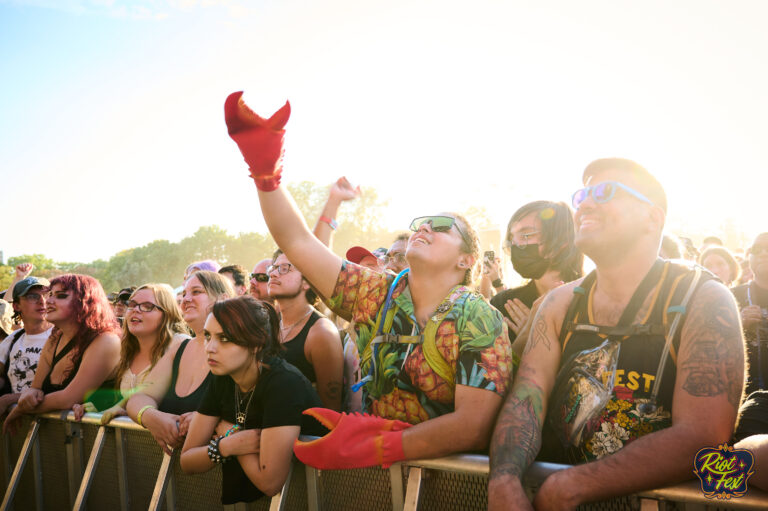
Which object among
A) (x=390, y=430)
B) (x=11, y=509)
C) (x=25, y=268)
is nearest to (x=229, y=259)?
(x=25, y=268)

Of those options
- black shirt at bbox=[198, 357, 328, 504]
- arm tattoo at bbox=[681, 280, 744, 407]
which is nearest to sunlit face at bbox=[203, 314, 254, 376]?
black shirt at bbox=[198, 357, 328, 504]

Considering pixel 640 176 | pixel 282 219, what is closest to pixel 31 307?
pixel 282 219

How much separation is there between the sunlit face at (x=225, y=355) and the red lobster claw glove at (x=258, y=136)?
1.04 meters

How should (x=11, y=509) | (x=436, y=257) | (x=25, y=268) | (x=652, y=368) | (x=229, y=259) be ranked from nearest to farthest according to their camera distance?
(x=652, y=368)
(x=436, y=257)
(x=11, y=509)
(x=25, y=268)
(x=229, y=259)

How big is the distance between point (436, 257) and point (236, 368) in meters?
1.28

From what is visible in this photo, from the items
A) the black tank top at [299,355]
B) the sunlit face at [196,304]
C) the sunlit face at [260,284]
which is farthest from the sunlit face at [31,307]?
the black tank top at [299,355]

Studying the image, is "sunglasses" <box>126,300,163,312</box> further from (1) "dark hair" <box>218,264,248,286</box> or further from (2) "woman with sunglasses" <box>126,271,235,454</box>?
(1) "dark hair" <box>218,264,248,286</box>

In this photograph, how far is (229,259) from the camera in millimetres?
46188

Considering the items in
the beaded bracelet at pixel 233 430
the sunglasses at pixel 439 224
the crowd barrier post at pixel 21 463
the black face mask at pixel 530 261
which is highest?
the sunglasses at pixel 439 224

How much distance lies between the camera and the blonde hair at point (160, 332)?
14.3ft

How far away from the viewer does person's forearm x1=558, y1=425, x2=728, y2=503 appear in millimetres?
1833

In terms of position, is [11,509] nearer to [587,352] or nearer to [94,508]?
[94,508]

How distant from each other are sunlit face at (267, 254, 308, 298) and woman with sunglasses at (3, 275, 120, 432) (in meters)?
1.69

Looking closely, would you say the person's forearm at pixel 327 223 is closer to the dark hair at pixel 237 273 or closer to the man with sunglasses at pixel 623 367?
the man with sunglasses at pixel 623 367
